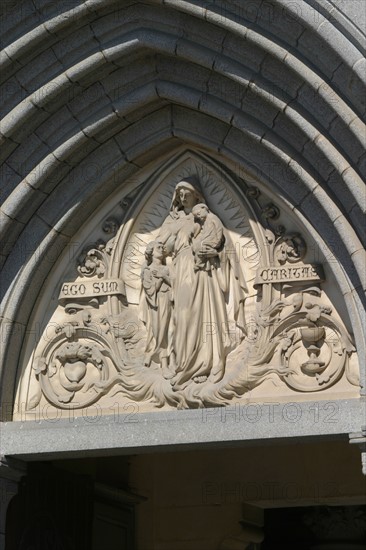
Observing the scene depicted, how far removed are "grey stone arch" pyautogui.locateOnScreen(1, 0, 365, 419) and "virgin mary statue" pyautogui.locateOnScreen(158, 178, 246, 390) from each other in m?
0.40

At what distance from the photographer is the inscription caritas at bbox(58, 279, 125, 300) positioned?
24.3 feet

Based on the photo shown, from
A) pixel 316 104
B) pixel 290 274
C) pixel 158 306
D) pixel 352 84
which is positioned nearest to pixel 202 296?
pixel 158 306

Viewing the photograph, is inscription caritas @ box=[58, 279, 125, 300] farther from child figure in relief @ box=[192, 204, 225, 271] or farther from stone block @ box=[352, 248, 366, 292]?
stone block @ box=[352, 248, 366, 292]

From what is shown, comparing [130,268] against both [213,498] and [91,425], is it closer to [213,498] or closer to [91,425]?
[91,425]

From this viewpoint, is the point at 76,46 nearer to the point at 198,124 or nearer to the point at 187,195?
the point at 198,124

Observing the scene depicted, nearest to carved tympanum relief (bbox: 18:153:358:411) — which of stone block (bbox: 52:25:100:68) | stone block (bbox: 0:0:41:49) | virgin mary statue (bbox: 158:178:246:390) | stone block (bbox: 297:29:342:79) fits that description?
virgin mary statue (bbox: 158:178:246:390)

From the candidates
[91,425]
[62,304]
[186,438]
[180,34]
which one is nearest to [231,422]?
[186,438]

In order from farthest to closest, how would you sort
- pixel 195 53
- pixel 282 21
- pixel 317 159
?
1. pixel 195 53
2. pixel 317 159
3. pixel 282 21

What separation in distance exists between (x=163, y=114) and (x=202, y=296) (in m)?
1.04

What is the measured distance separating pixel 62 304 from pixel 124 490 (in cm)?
205

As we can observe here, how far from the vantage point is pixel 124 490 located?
910cm

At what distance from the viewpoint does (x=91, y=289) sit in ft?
24.5

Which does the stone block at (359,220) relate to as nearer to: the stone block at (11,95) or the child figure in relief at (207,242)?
the child figure in relief at (207,242)

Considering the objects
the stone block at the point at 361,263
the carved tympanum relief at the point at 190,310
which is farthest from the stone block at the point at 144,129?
the stone block at the point at 361,263
